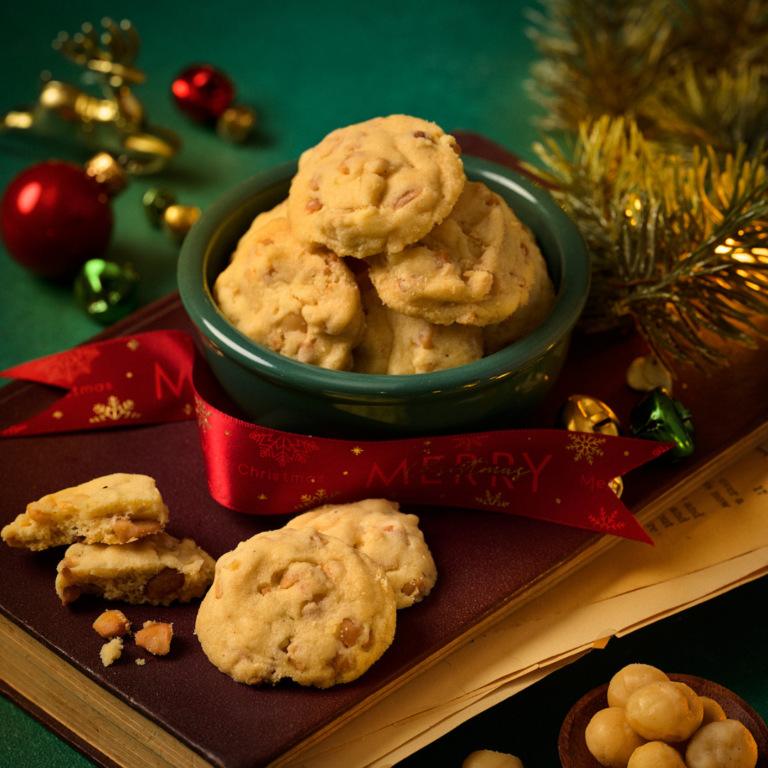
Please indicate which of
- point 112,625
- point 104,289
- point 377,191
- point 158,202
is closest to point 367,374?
point 377,191

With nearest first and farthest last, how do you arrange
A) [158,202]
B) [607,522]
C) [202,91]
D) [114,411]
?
[607,522], [114,411], [158,202], [202,91]

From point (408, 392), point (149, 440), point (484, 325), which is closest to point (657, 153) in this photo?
point (484, 325)

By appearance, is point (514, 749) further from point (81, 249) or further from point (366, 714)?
point (81, 249)

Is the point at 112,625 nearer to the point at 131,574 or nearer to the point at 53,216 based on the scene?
the point at 131,574

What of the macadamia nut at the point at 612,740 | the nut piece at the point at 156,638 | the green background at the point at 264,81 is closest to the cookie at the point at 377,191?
the nut piece at the point at 156,638

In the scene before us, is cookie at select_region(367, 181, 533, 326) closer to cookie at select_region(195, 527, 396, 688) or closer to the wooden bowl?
cookie at select_region(195, 527, 396, 688)

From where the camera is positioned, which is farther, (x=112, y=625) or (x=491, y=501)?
(x=491, y=501)
